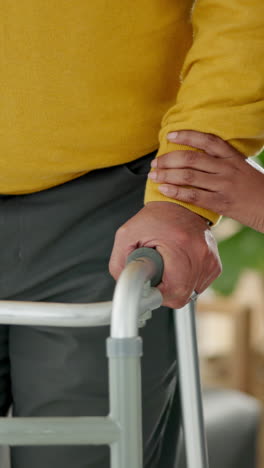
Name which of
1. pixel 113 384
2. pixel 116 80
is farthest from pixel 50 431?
pixel 116 80

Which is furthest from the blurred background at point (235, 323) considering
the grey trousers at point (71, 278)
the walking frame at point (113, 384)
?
the walking frame at point (113, 384)

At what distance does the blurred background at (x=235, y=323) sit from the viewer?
233 cm

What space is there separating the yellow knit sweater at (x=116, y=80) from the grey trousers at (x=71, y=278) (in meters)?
0.03

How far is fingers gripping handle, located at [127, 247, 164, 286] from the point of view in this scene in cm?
74

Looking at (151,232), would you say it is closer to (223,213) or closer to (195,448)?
(223,213)

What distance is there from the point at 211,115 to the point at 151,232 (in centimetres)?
14

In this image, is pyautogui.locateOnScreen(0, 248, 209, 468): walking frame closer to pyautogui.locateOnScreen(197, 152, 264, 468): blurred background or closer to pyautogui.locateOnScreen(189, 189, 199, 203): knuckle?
pyautogui.locateOnScreen(189, 189, 199, 203): knuckle

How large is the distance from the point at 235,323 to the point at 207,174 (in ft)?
5.36

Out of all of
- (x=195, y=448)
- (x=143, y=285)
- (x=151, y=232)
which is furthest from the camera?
(x=195, y=448)

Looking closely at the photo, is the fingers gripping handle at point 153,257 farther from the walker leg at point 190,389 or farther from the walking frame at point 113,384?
the walker leg at point 190,389

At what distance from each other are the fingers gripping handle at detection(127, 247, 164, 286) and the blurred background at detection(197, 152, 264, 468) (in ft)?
5.12

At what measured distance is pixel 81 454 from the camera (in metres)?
0.98

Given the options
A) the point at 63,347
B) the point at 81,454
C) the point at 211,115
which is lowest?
the point at 81,454

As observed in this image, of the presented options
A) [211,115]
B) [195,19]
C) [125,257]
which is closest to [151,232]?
[125,257]
